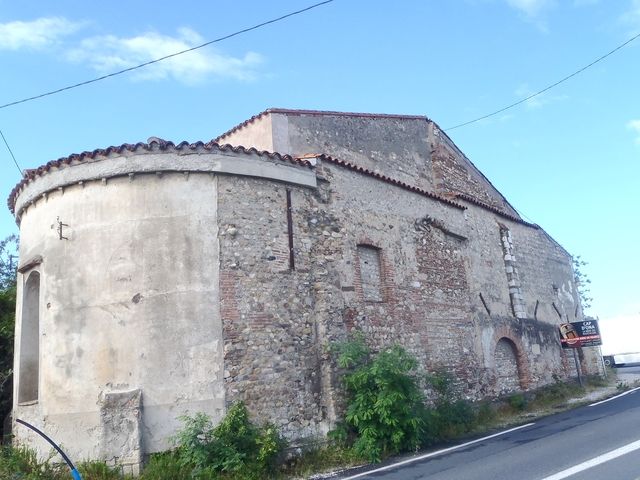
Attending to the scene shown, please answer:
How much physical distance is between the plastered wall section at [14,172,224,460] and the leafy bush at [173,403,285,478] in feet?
1.14

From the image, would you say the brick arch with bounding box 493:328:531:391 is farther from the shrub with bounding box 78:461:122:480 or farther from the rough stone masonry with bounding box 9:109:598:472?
the shrub with bounding box 78:461:122:480

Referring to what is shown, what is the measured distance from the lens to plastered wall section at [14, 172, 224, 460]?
349 inches

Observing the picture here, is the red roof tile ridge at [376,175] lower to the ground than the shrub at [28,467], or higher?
higher

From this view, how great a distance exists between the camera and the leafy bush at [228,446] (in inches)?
324

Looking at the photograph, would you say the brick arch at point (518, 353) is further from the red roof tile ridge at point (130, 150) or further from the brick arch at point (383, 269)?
the red roof tile ridge at point (130, 150)

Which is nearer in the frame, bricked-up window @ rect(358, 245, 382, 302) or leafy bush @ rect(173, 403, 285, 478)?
leafy bush @ rect(173, 403, 285, 478)

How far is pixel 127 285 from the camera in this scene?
9336 millimetres

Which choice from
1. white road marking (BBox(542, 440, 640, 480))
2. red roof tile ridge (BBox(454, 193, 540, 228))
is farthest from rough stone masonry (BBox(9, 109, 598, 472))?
white road marking (BBox(542, 440, 640, 480))

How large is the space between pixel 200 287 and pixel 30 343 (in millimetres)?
4177

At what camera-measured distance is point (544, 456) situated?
27.2ft

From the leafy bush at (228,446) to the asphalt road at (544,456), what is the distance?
1.37 m

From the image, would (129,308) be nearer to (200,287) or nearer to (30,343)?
(200,287)

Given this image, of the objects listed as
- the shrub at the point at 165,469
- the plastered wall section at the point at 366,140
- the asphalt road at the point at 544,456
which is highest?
the plastered wall section at the point at 366,140

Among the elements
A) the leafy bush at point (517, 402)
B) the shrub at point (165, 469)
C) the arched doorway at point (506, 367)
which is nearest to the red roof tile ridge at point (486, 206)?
the arched doorway at point (506, 367)
